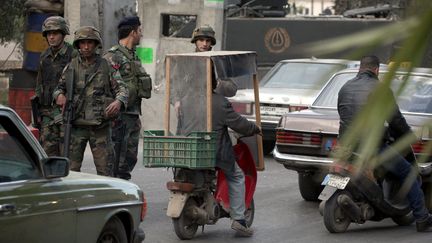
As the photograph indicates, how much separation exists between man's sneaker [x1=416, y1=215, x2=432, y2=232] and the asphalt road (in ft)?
0.22

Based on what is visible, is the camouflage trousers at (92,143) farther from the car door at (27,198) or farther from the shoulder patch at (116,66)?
the car door at (27,198)

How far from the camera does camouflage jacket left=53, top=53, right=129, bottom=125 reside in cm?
847

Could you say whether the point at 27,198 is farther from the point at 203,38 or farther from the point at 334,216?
the point at 203,38

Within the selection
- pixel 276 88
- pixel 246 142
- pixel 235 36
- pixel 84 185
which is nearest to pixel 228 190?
pixel 246 142

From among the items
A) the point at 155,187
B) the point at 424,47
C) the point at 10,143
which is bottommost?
the point at 155,187

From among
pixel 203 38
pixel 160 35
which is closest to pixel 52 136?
pixel 203 38

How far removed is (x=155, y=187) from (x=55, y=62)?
3.37 m

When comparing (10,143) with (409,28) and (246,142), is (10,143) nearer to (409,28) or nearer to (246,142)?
(246,142)

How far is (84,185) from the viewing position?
559 cm

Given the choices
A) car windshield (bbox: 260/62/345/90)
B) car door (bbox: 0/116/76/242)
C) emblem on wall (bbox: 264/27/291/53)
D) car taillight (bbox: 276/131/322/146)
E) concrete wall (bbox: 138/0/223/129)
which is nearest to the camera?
car door (bbox: 0/116/76/242)

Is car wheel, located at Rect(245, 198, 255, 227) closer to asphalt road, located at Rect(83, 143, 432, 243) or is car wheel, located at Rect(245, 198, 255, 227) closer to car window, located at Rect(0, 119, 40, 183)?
asphalt road, located at Rect(83, 143, 432, 243)

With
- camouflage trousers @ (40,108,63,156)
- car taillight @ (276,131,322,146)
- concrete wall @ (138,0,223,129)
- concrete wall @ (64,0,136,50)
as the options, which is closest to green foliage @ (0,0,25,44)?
concrete wall @ (138,0,223,129)

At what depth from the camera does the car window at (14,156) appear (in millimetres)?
5105

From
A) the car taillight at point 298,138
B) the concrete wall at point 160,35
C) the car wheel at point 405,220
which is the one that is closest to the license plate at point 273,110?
the concrete wall at point 160,35
